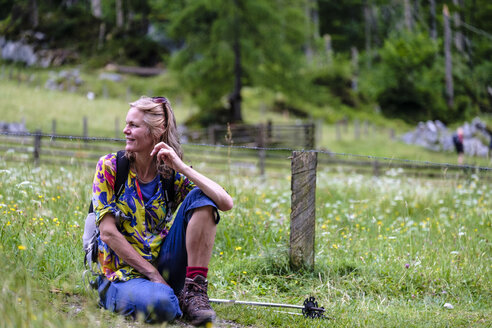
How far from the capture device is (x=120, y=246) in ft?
10.6

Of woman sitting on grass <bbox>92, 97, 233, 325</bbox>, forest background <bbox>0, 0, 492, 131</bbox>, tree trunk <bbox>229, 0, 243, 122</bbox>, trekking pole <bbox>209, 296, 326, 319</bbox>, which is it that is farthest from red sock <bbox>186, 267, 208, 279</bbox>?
tree trunk <bbox>229, 0, 243, 122</bbox>

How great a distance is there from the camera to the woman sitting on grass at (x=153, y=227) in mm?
3203

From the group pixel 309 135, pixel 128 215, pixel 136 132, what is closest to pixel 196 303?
pixel 128 215

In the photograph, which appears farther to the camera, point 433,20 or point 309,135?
point 433,20

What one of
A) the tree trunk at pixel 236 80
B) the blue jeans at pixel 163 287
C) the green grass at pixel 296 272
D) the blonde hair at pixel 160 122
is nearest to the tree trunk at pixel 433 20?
the tree trunk at pixel 236 80

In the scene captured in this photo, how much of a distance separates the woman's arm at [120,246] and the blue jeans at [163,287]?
69mm

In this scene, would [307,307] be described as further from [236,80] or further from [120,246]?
[236,80]

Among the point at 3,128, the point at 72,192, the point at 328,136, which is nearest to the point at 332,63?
the point at 328,136

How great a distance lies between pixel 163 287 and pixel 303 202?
1.64 metres

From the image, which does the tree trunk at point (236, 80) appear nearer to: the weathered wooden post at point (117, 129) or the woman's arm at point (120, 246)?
the weathered wooden post at point (117, 129)

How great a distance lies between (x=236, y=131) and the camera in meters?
27.0

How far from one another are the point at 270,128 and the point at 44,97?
1516 centimetres

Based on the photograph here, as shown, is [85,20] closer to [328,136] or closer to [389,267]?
[328,136]

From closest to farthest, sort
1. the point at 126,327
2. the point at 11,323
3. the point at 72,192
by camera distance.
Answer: the point at 11,323 < the point at 126,327 < the point at 72,192
